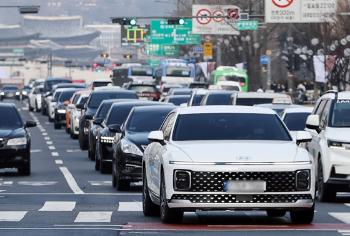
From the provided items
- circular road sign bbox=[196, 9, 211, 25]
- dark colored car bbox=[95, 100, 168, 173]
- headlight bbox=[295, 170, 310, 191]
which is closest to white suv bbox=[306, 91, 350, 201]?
headlight bbox=[295, 170, 310, 191]

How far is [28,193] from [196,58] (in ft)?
387

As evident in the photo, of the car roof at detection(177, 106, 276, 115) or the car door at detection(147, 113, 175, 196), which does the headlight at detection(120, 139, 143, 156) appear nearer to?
the car door at detection(147, 113, 175, 196)

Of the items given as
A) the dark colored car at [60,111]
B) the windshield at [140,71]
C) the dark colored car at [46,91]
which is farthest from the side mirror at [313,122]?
the windshield at [140,71]

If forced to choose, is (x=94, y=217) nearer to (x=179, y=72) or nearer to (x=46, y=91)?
(x=46, y=91)

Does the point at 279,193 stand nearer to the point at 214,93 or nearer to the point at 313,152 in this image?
the point at 313,152

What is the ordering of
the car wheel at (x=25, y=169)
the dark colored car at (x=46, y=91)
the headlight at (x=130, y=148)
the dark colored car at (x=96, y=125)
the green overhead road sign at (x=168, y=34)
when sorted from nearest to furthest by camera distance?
the headlight at (x=130, y=148) < the car wheel at (x=25, y=169) < the dark colored car at (x=96, y=125) < the dark colored car at (x=46, y=91) < the green overhead road sign at (x=168, y=34)

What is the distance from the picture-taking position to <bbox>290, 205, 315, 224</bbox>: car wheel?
17.5 metres

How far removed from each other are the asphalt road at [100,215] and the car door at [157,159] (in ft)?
1.51

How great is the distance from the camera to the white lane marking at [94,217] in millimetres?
18453

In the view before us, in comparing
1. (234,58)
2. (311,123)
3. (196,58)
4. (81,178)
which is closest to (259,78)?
(234,58)

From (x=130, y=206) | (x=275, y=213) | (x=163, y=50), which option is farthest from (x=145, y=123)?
(x=163, y=50)

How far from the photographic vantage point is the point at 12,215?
1933 cm

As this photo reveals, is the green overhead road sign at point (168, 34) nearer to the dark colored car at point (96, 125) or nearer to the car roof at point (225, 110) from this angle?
the dark colored car at point (96, 125)

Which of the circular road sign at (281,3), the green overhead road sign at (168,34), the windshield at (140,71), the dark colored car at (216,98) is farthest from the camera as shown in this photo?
the windshield at (140,71)
